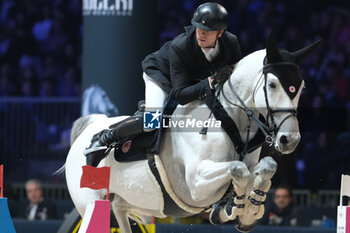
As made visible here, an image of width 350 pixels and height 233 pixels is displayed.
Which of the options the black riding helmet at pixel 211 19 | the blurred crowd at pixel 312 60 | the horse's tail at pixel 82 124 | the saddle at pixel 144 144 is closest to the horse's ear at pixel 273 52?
the black riding helmet at pixel 211 19

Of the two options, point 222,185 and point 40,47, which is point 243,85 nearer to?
point 222,185

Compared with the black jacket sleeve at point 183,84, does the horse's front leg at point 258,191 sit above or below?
below

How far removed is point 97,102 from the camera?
9930 millimetres

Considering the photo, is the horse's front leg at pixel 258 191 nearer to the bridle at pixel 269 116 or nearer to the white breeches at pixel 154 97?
the bridle at pixel 269 116

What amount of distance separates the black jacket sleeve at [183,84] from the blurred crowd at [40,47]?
6.10 meters

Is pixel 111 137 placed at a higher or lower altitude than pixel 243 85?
lower

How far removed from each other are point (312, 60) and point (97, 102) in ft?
11.5

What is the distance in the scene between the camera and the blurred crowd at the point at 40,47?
42.5 feet

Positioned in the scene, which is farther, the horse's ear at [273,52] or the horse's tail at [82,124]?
the horse's tail at [82,124]

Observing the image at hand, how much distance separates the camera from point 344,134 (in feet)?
36.1

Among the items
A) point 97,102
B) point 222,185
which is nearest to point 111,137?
point 222,185

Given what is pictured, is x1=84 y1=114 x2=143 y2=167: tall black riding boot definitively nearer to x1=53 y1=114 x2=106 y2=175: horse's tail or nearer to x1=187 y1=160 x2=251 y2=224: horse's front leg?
x1=53 y1=114 x2=106 y2=175: horse's tail

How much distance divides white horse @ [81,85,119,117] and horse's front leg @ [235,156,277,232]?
358cm

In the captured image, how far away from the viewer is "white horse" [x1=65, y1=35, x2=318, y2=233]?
6336mm
